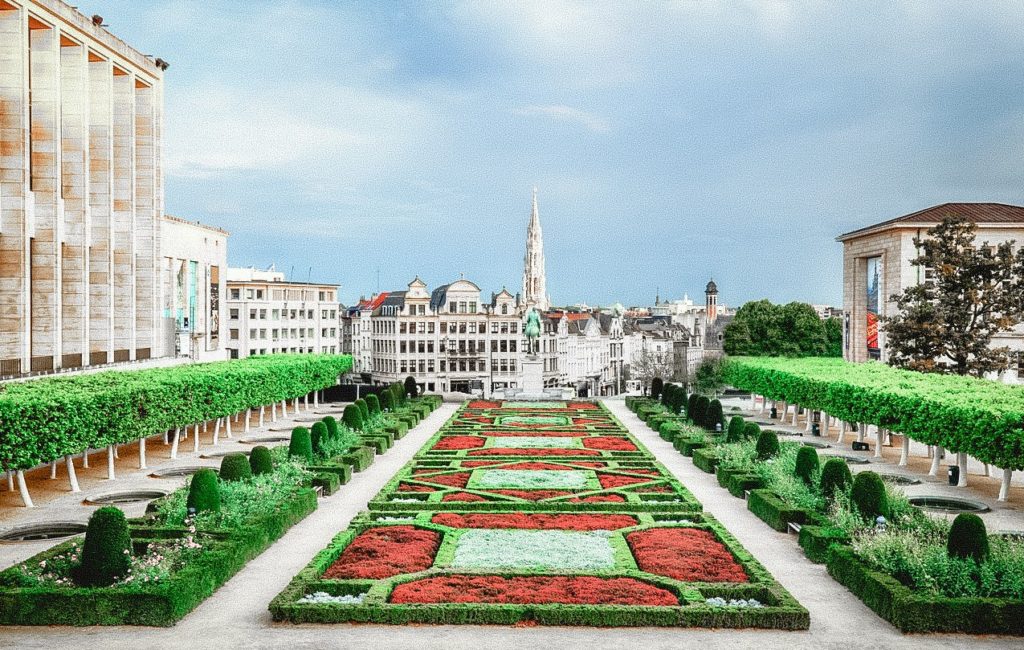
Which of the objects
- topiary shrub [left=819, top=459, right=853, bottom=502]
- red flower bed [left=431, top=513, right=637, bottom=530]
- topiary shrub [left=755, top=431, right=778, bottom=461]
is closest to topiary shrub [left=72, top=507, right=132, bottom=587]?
red flower bed [left=431, top=513, right=637, bottom=530]

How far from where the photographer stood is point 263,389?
170ft

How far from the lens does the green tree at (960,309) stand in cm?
5603

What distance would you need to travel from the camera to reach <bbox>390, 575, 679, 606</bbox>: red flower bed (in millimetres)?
18641

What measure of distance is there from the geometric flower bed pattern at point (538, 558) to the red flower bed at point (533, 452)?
3.62m

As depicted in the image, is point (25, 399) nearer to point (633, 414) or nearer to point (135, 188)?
point (135, 188)

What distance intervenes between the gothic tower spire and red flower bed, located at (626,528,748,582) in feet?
477

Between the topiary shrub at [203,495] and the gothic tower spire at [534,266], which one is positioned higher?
the gothic tower spire at [534,266]

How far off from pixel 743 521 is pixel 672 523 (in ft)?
8.72

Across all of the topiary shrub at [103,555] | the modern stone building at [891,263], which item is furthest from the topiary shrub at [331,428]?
the modern stone building at [891,263]

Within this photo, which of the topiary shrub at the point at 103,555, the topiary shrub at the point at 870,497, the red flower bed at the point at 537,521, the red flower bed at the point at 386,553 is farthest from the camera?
the red flower bed at the point at 537,521

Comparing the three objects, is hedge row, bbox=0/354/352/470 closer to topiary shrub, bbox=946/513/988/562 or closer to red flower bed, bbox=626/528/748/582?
red flower bed, bbox=626/528/748/582

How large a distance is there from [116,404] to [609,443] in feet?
70.1

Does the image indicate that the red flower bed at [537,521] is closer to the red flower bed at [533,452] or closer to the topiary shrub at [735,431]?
the red flower bed at [533,452]

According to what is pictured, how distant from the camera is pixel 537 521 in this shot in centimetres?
2639
